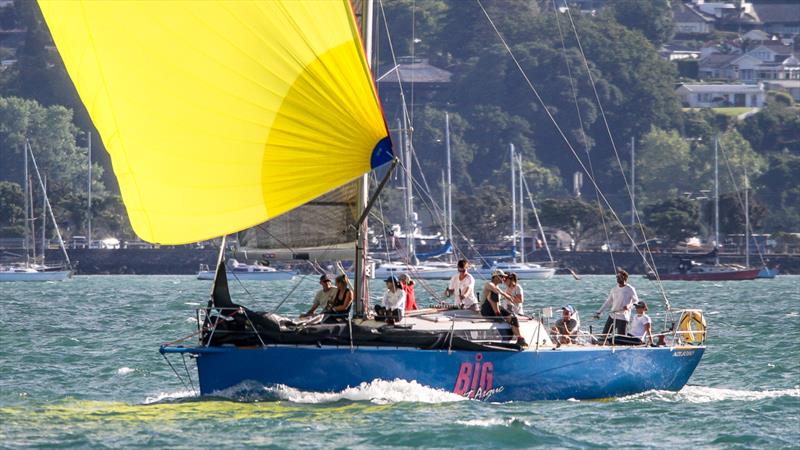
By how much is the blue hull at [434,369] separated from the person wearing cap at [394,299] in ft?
2.27

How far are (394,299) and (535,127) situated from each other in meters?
105

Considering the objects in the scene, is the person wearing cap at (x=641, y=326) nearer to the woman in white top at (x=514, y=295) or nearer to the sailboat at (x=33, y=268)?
the woman in white top at (x=514, y=295)

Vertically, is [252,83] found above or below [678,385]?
above

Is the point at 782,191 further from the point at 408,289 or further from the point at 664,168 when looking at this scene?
the point at 408,289

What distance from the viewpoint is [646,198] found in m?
Answer: 110

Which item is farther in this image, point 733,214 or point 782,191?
point 782,191

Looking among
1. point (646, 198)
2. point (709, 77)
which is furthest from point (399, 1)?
point (646, 198)

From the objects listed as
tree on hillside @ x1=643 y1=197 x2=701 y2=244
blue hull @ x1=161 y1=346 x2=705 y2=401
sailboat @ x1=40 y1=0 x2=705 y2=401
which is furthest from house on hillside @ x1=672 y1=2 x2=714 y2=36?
sailboat @ x1=40 y1=0 x2=705 y2=401

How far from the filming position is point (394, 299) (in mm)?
20141

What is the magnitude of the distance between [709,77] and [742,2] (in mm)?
29249

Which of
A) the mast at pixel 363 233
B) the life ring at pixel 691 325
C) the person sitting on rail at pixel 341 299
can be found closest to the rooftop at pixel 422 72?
the life ring at pixel 691 325

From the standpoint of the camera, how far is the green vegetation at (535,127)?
99.9 m

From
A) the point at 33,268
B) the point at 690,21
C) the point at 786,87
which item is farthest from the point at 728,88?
the point at 33,268

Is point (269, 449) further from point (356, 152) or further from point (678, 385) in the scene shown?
point (678, 385)
